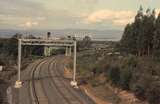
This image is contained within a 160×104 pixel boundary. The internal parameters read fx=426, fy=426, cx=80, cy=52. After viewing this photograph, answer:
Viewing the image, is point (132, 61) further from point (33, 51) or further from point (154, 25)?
point (33, 51)

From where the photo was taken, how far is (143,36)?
85250 millimetres

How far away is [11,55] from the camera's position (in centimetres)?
12081

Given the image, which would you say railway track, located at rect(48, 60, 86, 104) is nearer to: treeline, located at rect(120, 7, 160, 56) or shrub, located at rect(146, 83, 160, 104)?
shrub, located at rect(146, 83, 160, 104)

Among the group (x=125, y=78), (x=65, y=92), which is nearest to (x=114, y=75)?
(x=125, y=78)

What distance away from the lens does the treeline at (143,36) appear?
270 ft

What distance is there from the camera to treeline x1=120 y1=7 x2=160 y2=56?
82.3m

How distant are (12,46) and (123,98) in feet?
287

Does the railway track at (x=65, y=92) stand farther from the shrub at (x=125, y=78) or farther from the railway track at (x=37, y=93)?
the shrub at (x=125, y=78)

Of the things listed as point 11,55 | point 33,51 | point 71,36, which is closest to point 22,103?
point 71,36

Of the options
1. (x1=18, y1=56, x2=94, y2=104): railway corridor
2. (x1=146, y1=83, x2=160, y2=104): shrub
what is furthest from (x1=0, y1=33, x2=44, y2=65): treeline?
(x1=146, y1=83, x2=160, y2=104): shrub

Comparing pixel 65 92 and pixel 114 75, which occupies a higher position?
pixel 114 75

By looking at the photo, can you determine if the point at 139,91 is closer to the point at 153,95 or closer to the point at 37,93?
the point at 153,95

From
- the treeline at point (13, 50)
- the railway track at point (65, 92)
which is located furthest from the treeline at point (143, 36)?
the treeline at point (13, 50)

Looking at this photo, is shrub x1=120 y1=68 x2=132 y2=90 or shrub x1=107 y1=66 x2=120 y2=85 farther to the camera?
shrub x1=107 y1=66 x2=120 y2=85
